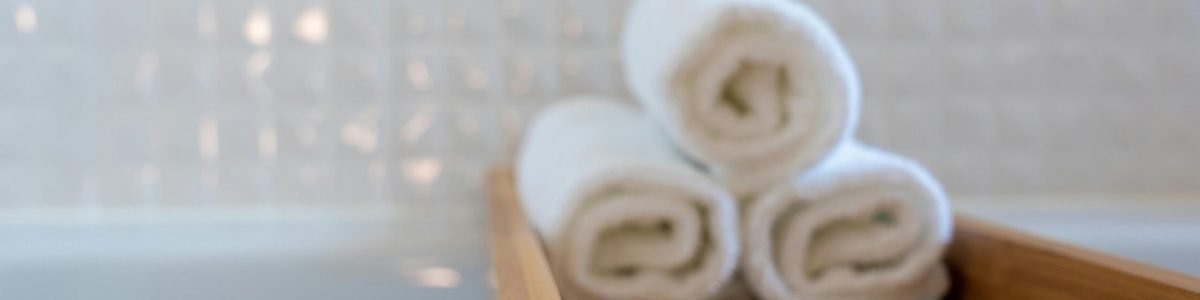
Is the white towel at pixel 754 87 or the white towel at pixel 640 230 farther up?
the white towel at pixel 754 87

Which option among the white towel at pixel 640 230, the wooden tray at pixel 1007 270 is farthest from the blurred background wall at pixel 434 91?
the white towel at pixel 640 230

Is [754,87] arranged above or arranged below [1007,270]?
above

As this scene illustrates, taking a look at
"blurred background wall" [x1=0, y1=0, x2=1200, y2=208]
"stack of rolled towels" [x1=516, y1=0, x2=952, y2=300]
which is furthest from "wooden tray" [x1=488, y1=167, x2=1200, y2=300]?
"blurred background wall" [x1=0, y1=0, x2=1200, y2=208]

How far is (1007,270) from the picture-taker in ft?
1.73

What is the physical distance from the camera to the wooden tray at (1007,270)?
0.40 meters

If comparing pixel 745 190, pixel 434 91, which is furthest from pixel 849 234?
pixel 434 91

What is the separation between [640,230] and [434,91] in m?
0.41

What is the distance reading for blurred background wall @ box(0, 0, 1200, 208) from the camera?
889 mm

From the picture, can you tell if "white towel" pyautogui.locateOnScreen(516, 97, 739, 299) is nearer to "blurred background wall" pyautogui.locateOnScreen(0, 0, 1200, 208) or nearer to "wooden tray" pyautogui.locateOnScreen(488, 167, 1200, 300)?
"wooden tray" pyautogui.locateOnScreen(488, 167, 1200, 300)

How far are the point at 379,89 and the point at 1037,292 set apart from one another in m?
0.58

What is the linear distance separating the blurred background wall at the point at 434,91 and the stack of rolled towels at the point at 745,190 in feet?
1.18

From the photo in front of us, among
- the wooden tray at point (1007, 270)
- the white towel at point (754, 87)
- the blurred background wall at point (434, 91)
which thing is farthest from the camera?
the blurred background wall at point (434, 91)

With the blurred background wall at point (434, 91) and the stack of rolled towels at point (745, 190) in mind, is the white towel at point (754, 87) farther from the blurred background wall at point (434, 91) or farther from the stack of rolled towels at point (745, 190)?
the blurred background wall at point (434, 91)

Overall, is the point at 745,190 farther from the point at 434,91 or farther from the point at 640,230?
the point at 434,91
